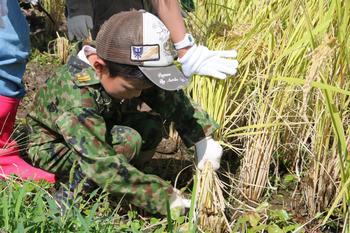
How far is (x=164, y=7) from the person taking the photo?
2697 millimetres

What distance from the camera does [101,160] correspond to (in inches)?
87.4

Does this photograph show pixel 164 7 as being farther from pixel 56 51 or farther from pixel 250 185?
pixel 56 51

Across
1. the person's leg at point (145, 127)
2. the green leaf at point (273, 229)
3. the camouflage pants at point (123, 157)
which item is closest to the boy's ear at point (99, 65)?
the camouflage pants at point (123, 157)

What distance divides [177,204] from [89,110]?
→ 1.26 feet

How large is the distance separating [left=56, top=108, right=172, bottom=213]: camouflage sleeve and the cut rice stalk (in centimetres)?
11

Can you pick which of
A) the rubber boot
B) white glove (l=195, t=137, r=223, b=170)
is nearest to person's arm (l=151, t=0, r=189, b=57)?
white glove (l=195, t=137, r=223, b=170)

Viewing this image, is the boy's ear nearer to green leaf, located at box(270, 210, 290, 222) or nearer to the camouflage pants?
the camouflage pants

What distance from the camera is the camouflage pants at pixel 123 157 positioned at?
88.1 inches

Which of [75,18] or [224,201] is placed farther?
[75,18]

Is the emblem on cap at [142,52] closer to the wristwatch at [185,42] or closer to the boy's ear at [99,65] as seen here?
the boy's ear at [99,65]

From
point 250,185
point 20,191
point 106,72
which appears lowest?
point 250,185

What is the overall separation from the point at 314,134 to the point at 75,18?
44.6 inches

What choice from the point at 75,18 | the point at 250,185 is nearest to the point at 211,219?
the point at 250,185

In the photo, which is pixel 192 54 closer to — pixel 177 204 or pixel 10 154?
pixel 177 204
